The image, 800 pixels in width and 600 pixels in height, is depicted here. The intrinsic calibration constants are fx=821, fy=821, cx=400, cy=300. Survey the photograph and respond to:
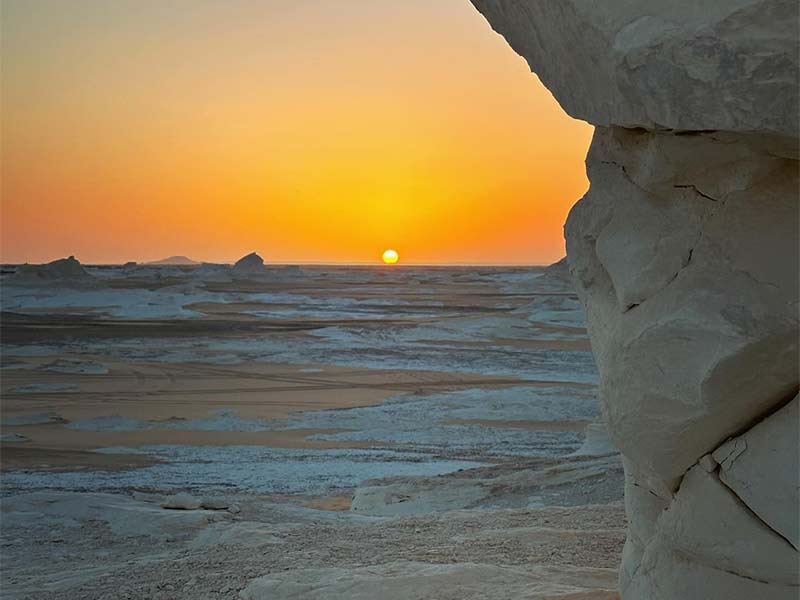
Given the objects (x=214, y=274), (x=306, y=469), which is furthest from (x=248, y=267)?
(x=306, y=469)

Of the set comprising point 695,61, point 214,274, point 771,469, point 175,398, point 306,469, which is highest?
point 214,274

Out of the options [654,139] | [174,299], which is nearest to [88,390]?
[654,139]

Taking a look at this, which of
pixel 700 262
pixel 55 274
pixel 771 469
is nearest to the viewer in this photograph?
pixel 771 469

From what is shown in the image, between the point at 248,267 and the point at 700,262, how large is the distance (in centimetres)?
7990

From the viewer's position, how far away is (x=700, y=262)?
2.91m

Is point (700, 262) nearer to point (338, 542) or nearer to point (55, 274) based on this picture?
point (338, 542)

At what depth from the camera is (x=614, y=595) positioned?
391cm

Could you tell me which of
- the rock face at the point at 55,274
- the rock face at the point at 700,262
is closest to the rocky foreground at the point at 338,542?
the rock face at the point at 700,262

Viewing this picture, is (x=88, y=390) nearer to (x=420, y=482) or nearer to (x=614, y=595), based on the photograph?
(x=420, y=482)

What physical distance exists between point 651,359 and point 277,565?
9.63 ft

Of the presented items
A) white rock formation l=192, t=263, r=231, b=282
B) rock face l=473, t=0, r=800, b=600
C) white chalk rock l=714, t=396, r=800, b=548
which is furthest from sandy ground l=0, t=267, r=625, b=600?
white rock formation l=192, t=263, r=231, b=282

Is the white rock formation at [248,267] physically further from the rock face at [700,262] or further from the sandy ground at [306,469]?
the rock face at [700,262]

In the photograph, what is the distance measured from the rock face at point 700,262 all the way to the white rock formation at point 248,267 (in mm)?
76593

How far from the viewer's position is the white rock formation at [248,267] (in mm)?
79250
